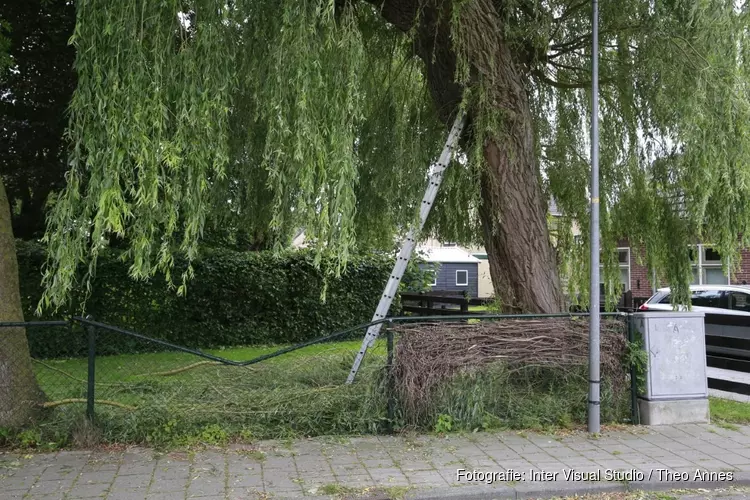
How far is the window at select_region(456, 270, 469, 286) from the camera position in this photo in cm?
3198

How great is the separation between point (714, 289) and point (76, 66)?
40.5 feet

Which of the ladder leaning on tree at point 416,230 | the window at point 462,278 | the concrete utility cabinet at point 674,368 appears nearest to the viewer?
the concrete utility cabinet at point 674,368

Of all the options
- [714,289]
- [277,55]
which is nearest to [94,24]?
[277,55]

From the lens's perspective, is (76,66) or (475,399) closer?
(76,66)

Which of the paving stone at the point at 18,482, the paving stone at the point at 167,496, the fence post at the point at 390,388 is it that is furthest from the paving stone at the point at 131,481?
the fence post at the point at 390,388

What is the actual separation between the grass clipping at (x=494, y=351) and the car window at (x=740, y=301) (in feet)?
23.6

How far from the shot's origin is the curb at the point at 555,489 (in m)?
4.72

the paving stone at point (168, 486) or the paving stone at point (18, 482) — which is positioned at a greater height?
the paving stone at point (18, 482)

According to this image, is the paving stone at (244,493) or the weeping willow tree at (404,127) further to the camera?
the weeping willow tree at (404,127)

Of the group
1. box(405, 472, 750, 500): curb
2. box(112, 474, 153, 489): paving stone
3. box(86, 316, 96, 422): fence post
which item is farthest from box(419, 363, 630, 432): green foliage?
box(86, 316, 96, 422): fence post

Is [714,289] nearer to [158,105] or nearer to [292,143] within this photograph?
[292,143]

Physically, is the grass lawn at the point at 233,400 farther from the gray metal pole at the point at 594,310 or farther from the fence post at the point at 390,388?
the gray metal pole at the point at 594,310

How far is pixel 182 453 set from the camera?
18.7ft

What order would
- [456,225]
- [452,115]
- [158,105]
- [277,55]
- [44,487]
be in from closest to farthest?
[44,487] → [158,105] → [277,55] → [452,115] → [456,225]
